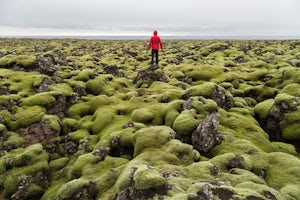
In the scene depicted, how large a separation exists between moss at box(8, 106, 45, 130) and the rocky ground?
0.32ft

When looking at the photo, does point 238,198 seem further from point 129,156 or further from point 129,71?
point 129,71

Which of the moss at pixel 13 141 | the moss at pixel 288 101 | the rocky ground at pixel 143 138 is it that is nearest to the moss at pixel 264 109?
the rocky ground at pixel 143 138

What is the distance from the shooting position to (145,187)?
42.8 ft

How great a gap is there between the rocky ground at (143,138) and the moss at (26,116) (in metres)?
0.10

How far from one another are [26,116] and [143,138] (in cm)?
1225

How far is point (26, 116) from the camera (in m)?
26.5

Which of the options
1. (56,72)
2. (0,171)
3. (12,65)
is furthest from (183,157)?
(12,65)

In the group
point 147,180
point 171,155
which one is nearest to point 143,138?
point 171,155

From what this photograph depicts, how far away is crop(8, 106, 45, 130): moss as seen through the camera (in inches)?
1019

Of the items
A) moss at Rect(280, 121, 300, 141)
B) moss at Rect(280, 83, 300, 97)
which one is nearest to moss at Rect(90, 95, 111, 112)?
moss at Rect(280, 121, 300, 141)

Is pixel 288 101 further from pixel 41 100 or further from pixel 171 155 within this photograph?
pixel 41 100

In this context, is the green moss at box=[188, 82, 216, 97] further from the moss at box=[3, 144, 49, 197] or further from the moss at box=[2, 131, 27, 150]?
the moss at box=[2, 131, 27, 150]

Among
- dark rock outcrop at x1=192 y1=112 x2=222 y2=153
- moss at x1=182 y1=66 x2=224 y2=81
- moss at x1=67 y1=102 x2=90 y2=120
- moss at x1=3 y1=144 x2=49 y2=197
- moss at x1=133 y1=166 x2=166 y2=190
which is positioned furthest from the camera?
moss at x1=182 y1=66 x2=224 y2=81

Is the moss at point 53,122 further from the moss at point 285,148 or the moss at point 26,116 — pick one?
the moss at point 285,148
